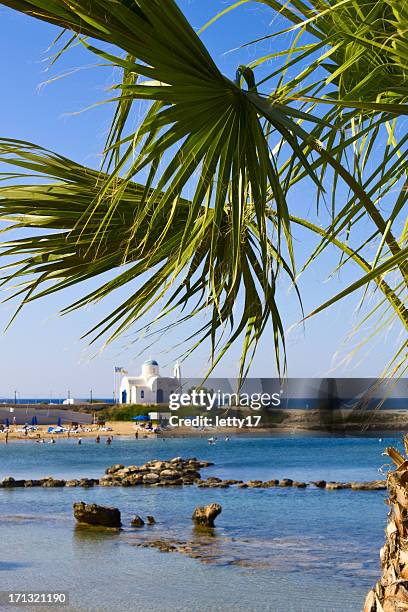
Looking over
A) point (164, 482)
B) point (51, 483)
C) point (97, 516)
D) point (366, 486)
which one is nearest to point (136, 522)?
point (97, 516)

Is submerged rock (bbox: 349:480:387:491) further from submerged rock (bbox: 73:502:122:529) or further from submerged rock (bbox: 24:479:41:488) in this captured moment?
submerged rock (bbox: 73:502:122:529)

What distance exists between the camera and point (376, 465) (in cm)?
4541

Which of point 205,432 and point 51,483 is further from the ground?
point 205,432

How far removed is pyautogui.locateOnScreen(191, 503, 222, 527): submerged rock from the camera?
20688 mm

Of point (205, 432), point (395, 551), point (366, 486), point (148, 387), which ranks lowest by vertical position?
point (366, 486)

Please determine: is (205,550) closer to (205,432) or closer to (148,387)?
(205,432)

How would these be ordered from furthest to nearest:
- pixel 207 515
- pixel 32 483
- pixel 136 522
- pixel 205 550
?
1. pixel 32 483
2. pixel 136 522
3. pixel 207 515
4. pixel 205 550

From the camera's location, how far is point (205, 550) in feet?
57.8

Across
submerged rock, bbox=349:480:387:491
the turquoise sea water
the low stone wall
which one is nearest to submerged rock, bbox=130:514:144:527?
the turquoise sea water

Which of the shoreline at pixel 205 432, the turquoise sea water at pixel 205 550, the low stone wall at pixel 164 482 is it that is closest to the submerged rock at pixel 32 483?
the low stone wall at pixel 164 482

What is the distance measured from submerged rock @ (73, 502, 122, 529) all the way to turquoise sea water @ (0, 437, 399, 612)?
36 centimetres

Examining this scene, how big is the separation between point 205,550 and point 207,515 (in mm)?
3110

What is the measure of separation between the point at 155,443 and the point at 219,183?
61.9 metres

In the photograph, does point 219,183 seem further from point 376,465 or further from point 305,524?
point 376,465
